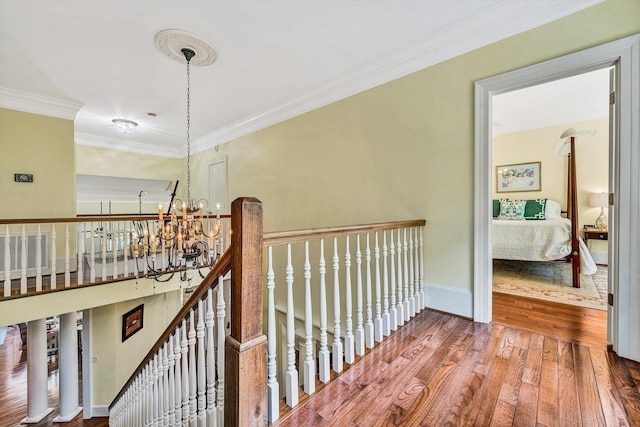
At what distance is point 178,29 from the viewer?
2285 millimetres

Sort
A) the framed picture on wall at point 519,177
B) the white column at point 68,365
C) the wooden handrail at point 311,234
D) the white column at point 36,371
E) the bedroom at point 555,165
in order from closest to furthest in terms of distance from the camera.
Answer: the wooden handrail at point 311,234
the bedroom at point 555,165
the white column at point 36,371
the white column at point 68,365
the framed picture on wall at point 519,177

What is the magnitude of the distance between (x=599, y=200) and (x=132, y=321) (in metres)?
8.36

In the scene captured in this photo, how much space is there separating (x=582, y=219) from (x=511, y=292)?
10.1ft

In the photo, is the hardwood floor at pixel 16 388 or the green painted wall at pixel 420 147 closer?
the green painted wall at pixel 420 147

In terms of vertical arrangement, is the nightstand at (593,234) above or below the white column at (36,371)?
above

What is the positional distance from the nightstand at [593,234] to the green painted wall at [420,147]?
12.2 feet

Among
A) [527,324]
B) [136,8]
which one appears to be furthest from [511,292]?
[136,8]

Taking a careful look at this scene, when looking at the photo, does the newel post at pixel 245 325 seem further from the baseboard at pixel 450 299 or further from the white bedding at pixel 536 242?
the white bedding at pixel 536 242


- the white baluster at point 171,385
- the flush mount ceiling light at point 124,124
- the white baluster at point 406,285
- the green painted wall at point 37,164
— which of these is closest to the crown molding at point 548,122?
the white baluster at point 406,285

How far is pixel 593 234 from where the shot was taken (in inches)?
169

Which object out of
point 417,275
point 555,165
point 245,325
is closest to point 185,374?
point 245,325

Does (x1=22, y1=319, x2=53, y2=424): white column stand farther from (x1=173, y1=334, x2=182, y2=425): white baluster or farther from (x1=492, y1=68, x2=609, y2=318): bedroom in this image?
(x1=492, y1=68, x2=609, y2=318): bedroom

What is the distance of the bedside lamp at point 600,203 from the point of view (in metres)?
4.27

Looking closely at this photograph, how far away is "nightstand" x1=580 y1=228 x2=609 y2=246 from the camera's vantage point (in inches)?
165
